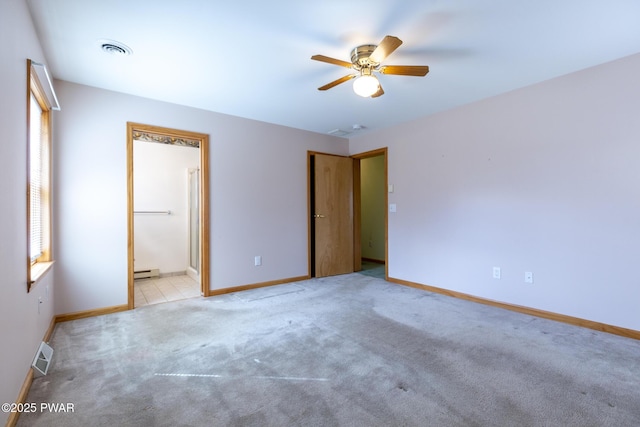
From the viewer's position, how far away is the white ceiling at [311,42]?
5.98 feet

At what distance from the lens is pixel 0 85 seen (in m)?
1.35

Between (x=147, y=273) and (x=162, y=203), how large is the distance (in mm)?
1139

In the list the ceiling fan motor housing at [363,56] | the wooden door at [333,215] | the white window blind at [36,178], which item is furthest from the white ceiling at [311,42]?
the wooden door at [333,215]

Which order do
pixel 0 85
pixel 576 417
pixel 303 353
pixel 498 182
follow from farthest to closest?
1. pixel 498 182
2. pixel 303 353
3. pixel 576 417
4. pixel 0 85

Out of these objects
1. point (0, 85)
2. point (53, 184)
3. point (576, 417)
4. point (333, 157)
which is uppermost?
point (333, 157)

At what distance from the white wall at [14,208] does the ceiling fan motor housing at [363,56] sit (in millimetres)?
1994

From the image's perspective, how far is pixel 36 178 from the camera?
7.88 feet

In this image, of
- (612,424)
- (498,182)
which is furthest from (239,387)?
(498,182)

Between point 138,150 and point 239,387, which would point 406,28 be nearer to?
point 239,387

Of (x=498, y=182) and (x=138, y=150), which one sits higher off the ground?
(x=138, y=150)

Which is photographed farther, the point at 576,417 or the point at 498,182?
the point at 498,182

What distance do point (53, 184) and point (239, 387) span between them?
2593 millimetres

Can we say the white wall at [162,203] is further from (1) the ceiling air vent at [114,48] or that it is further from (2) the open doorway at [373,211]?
(2) the open doorway at [373,211]

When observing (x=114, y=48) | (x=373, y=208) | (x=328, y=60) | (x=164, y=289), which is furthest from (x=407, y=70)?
(x=373, y=208)
